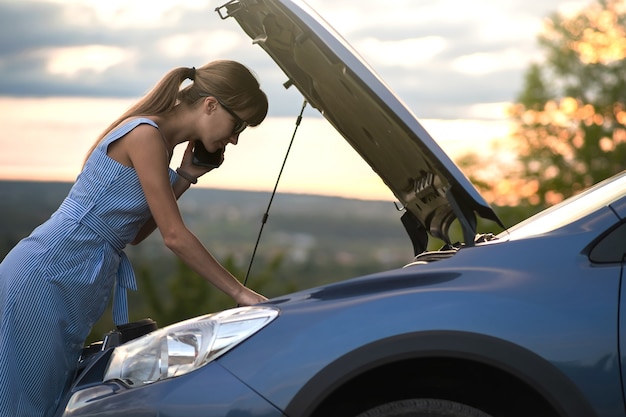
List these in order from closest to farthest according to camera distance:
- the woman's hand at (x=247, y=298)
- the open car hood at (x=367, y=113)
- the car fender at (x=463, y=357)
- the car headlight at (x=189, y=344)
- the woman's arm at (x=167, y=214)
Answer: the car fender at (x=463, y=357)
the car headlight at (x=189, y=344)
the open car hood at (x=367, y=113)
the woman's hand at (x=247, y=298)
the woman's arm at (x=167, y=214)

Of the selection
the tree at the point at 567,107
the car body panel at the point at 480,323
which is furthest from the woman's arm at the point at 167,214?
the tree at the point at 567,107

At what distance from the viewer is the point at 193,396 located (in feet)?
7.11

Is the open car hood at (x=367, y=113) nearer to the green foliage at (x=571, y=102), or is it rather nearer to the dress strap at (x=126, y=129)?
the dress strap at (x=126, y=129)

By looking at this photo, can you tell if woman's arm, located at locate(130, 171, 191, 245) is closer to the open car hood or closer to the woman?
the woman

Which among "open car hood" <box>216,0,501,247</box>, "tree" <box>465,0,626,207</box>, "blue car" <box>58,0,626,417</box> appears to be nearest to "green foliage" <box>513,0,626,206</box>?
"tree" <box>465,0,626,207</box>

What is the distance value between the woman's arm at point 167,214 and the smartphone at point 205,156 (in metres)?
0.48

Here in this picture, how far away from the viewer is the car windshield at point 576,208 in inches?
96.3

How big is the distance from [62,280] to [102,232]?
0.67 ft

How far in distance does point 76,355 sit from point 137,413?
2.93 feet

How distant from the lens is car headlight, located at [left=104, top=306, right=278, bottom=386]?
7.30 ft

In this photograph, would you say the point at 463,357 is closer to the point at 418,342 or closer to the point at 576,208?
the point at 418,342

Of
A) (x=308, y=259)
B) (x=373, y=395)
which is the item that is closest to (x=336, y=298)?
(x=373, y=395)

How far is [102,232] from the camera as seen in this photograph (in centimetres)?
298

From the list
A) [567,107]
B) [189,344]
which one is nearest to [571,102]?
[567,107]
